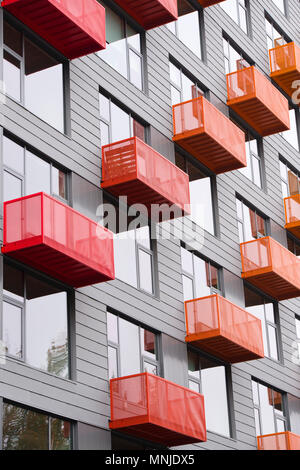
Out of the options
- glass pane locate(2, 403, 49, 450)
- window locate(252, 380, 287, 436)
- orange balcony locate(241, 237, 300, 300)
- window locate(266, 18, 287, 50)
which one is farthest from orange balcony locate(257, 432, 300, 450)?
window locate(266, 18, 287, 50)

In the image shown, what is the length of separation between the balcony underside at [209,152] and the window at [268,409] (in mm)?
7485

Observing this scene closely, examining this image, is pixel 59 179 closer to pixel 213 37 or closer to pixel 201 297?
pixel 201 297

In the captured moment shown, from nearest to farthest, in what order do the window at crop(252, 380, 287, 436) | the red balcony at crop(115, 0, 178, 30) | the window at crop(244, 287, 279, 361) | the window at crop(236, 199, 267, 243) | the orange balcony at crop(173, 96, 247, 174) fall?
the red balcony at crop(115, 0, 178, 30), the orange balcony at crop(173, 96, 247, 174), the window at crop(252, 380, 287, 436), the window at crop(244, 287, 279, 361), the window at crop(236, 199, 267, 243)

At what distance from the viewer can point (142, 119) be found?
29969mm

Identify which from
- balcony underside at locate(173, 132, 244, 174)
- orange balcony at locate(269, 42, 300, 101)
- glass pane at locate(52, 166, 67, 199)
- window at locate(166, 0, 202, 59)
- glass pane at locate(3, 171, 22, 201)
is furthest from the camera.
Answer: orange balcony at locate(269, 42, 300, 101)

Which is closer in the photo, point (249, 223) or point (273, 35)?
point (249, 223)

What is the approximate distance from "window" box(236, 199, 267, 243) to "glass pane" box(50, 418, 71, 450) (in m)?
13.6

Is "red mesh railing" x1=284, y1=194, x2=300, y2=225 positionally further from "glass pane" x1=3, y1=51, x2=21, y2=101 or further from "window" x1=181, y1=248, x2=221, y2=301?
"glass pane" x1=3, y1=51, x2=21, y2=101

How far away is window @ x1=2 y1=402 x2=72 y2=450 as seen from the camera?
21.2 meters

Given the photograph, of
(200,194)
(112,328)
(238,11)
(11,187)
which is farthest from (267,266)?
(11,187)

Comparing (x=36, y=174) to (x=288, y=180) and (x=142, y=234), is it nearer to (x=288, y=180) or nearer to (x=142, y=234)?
(x=142, y=234)

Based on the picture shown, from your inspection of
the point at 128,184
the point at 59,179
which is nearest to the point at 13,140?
the point at 59,179

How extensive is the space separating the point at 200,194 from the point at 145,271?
5589 mm

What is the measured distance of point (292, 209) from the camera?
3841cm
